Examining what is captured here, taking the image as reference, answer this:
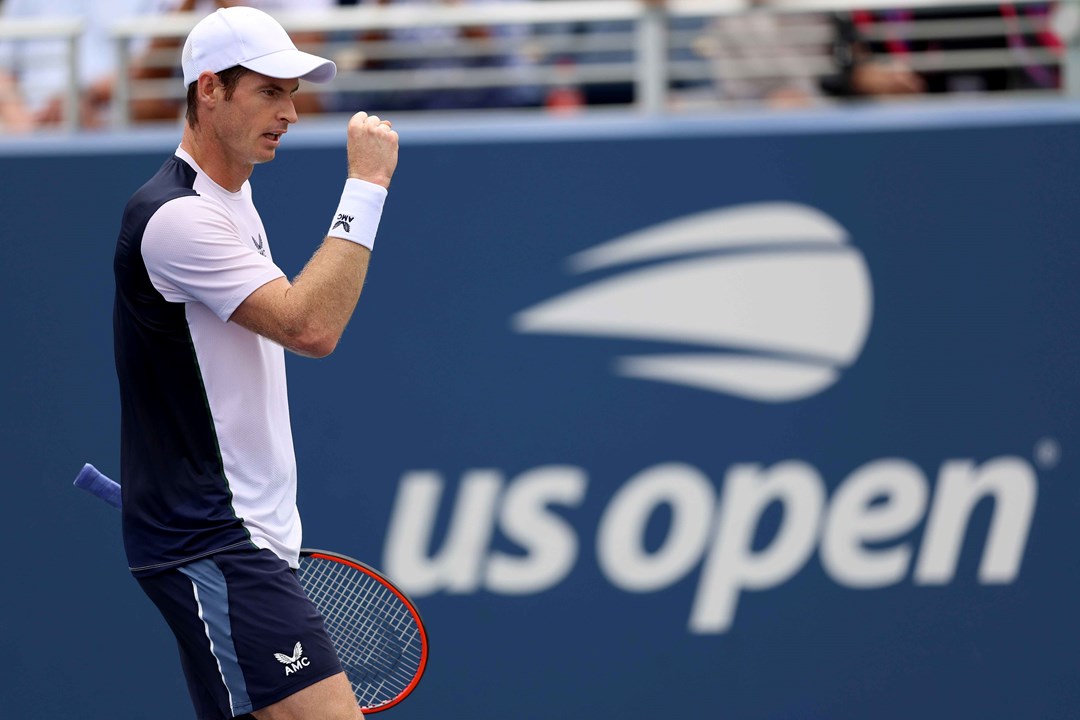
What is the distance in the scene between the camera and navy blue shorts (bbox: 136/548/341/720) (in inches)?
107

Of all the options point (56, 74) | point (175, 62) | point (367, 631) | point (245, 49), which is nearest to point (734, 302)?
point (367, 631)

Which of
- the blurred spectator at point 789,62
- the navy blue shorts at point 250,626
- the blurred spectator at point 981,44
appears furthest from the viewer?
the blurred spectator at point 981,44

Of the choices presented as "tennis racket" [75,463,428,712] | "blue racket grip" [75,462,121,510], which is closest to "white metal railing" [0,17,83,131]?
"tennis racket" [75,463,428,712]

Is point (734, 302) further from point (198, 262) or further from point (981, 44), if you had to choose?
point (198, 262)

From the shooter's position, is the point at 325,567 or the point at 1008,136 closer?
the point at 325,567

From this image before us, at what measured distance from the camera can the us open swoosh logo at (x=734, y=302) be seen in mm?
4367

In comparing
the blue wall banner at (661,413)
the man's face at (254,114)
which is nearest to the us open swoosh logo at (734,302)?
the blue wall banner at (661,413)

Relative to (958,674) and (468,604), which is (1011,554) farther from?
(468,604)

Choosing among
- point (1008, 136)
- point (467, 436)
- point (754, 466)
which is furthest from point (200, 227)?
point (1008, 136)

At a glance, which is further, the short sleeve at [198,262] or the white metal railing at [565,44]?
the white metal railing at [565,44]

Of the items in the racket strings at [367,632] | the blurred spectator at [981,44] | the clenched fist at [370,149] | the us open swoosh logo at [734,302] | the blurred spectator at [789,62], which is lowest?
the racket strings at [367,632]

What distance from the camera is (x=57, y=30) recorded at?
4613mm

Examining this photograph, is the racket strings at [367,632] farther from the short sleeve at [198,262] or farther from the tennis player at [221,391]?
the short sleeve at [198,262]

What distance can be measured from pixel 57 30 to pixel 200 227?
234 cm
